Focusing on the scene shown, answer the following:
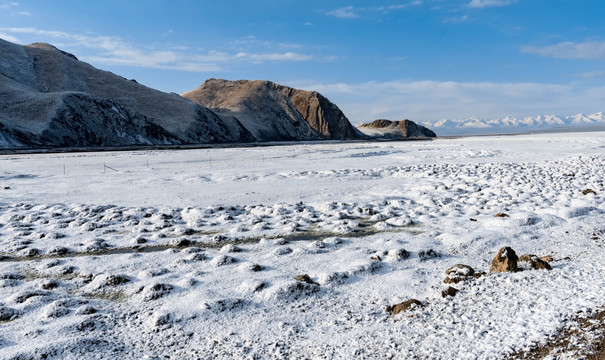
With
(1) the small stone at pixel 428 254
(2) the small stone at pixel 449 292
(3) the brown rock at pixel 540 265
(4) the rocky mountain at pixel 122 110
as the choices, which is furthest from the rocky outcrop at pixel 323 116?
(2) the small stone at pixel 449 292

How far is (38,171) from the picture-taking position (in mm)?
20578

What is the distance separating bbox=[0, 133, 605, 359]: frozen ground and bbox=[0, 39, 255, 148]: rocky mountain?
47.7m

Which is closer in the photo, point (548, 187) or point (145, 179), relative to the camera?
point (548, 187)

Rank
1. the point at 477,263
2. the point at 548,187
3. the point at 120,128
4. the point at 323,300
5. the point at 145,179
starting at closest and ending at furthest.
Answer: the point at 323,300, the point at 477,263, the point at 548,187, the point at 145,179, the point at 120,128

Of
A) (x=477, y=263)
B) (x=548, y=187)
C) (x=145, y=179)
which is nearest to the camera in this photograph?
(x=477, y=263)

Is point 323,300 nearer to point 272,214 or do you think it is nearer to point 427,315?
point 427,315

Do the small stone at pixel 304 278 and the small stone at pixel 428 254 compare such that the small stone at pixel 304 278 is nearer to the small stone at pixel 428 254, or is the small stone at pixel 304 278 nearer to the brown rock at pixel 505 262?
the small stone at pixel 428 254

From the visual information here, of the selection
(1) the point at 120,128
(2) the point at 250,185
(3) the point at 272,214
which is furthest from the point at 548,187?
(1) the point at 120,128

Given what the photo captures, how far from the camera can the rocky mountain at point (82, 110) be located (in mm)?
56500

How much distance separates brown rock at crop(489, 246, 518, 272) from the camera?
591 centimetres

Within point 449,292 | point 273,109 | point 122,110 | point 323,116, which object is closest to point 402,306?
point 449,292

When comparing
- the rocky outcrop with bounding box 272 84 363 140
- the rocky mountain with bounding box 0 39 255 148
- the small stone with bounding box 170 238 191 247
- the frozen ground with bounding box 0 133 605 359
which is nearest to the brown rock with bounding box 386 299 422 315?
the frozen ground with bounding box 0 133 605 359

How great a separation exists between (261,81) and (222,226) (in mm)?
148081

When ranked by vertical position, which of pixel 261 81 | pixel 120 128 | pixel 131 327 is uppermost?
pixel 261 81
